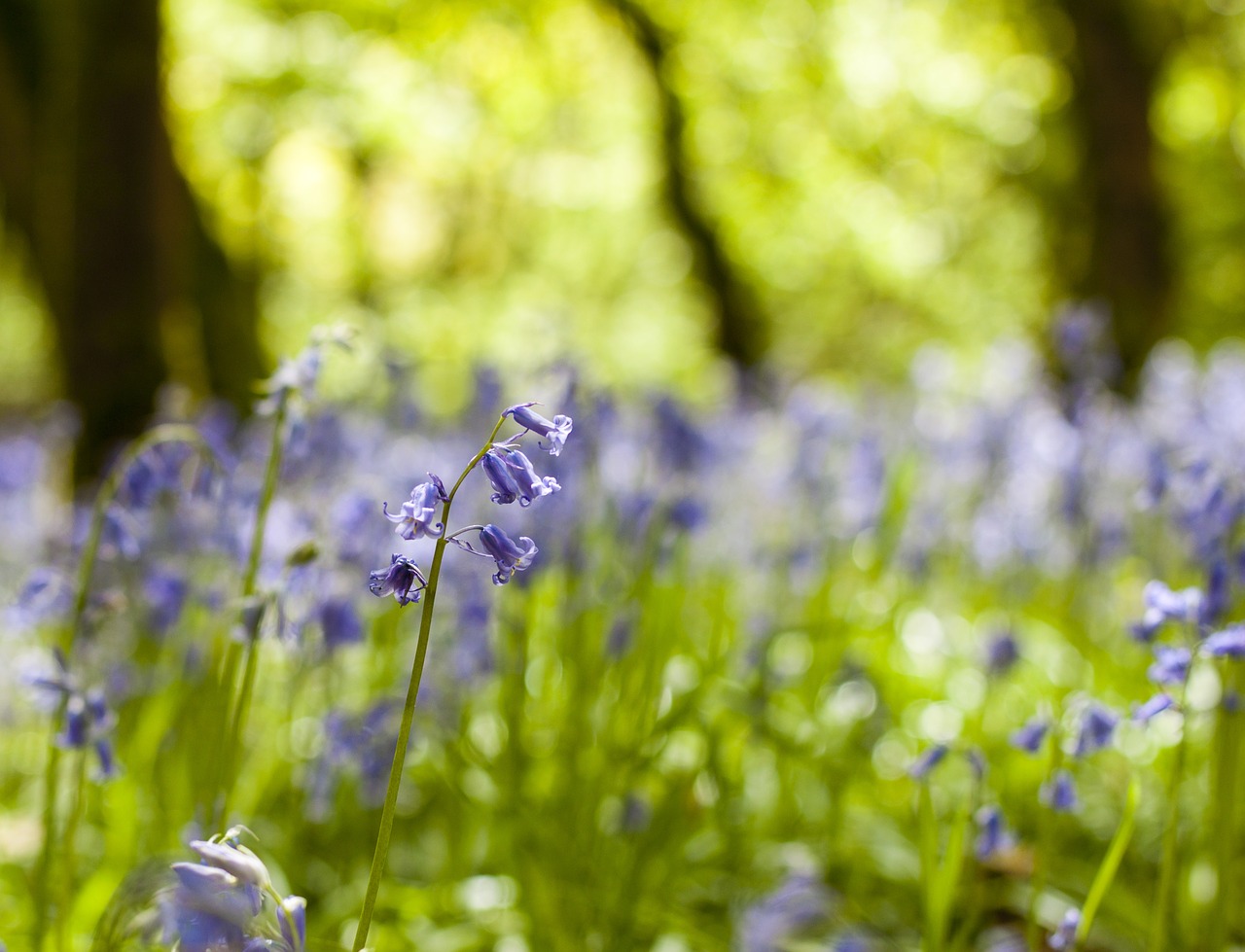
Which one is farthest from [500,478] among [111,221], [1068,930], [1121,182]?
[1121,182]

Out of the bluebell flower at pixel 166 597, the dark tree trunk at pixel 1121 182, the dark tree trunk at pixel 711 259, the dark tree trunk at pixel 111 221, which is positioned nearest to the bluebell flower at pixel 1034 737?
the bluebell flower at pixel 166 597

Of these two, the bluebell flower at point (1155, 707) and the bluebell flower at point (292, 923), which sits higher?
the bluebell flower at point (1155, 707)

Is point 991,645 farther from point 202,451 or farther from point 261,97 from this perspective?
point 261,97

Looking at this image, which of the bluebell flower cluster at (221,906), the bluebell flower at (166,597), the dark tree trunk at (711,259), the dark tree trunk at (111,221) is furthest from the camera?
the dark tree trunk at (711,259)

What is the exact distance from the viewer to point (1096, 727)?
1676mm

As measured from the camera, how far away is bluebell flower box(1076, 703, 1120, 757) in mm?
1666

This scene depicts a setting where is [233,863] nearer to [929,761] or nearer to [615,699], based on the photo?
[929,761]

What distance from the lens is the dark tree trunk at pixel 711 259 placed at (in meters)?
12.4

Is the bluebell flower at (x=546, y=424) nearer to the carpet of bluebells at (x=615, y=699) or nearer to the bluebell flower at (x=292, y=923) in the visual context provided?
the carpet of bluebells at (x=615, y=699)

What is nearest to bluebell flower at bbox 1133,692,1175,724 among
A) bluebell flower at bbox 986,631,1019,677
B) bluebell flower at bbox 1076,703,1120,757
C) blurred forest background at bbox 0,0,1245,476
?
bluebell flower at bbox 1076,703,1120,757

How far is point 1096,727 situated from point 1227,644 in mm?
325

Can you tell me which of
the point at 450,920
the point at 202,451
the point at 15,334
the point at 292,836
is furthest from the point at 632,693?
the point at 15,334

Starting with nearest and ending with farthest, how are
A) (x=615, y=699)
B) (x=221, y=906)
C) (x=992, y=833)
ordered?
(x=221, y=906) < (x=992, y=833) < (x=615, y=699)

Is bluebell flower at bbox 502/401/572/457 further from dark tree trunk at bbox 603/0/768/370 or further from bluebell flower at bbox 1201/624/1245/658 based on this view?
dark tree trunk at bbox 603/0/768/370
